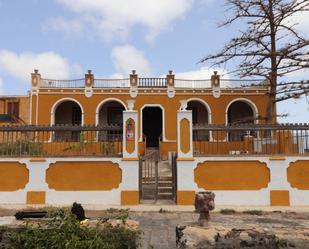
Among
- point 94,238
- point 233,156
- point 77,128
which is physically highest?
point 77,128

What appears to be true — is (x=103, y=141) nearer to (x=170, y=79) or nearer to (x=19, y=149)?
(x=19, y=149)

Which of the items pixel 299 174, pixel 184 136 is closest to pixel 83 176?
pixel 184 136

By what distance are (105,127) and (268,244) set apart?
9.16 meters

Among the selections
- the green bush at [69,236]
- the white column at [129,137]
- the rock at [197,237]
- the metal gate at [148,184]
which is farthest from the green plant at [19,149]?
the rock at [197,237]

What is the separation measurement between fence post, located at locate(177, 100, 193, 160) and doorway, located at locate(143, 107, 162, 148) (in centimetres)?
1413

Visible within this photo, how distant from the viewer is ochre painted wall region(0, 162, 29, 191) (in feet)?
37.6

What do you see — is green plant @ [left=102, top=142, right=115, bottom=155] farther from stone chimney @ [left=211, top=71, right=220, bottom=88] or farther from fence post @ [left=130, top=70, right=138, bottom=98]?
stone chimney @ [left=211, top=71, right=220, bottom=88]

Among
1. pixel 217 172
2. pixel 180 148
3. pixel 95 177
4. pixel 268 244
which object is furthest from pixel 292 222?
pixel 268 244

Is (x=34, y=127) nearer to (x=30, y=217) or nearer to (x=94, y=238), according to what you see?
(x=30, y=217)

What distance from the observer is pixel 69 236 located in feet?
11.0

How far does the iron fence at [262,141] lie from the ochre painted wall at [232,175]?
39cm

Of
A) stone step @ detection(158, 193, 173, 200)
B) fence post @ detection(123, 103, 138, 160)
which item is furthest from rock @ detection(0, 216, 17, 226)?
stone step @ detection(158, 193, 173, 200)

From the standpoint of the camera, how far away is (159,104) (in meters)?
24.5

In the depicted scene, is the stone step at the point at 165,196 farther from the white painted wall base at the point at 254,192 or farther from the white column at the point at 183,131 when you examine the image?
the white column at the point at 183,131
